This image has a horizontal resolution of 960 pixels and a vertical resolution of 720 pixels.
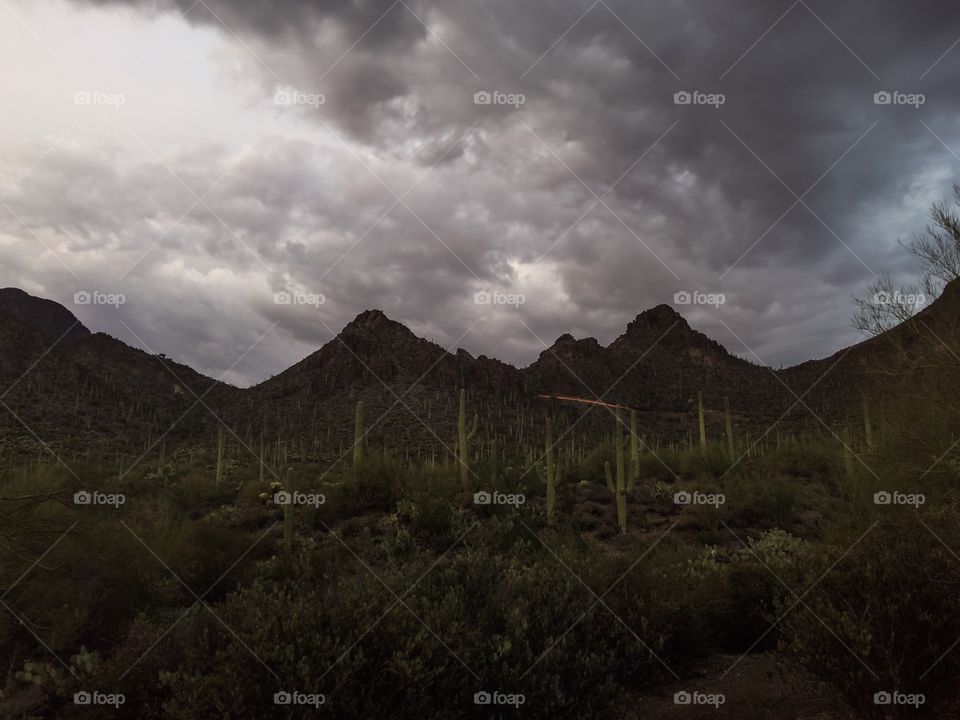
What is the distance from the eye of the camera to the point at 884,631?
463 centimetres

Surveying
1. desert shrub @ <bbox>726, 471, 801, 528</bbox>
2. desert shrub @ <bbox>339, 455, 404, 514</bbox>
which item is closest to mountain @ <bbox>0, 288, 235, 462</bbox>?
desert shrub @ <bbox>339, 455, 404, 514</bbox>

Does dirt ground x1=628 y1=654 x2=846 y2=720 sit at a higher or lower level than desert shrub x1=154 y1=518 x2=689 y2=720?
lower

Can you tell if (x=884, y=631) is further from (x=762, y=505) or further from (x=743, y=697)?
(x=762, y=505)

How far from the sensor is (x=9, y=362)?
57.0m

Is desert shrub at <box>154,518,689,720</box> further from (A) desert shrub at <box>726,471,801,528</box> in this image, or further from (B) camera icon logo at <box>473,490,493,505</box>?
(A) desert shrub at <box>726,471,801,528</box>

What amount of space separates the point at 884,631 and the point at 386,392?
2311 inches

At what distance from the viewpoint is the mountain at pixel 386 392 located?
152 feet

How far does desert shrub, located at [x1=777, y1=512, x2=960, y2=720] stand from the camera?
451 centimetres

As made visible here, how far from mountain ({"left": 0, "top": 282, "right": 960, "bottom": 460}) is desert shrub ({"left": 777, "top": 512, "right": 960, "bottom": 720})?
1269 inches

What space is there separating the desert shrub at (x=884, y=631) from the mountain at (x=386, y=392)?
32.2 metres

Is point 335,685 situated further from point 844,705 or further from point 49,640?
point 49,640

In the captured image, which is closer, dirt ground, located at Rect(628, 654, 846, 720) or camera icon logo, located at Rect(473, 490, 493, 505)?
dirt ground, located at Rect(628, 654, 846, 720)

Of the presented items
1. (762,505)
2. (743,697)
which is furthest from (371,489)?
(743,697)

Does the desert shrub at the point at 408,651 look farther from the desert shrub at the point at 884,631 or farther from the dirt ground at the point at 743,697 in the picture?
the desert shrub at the point at 884,631
